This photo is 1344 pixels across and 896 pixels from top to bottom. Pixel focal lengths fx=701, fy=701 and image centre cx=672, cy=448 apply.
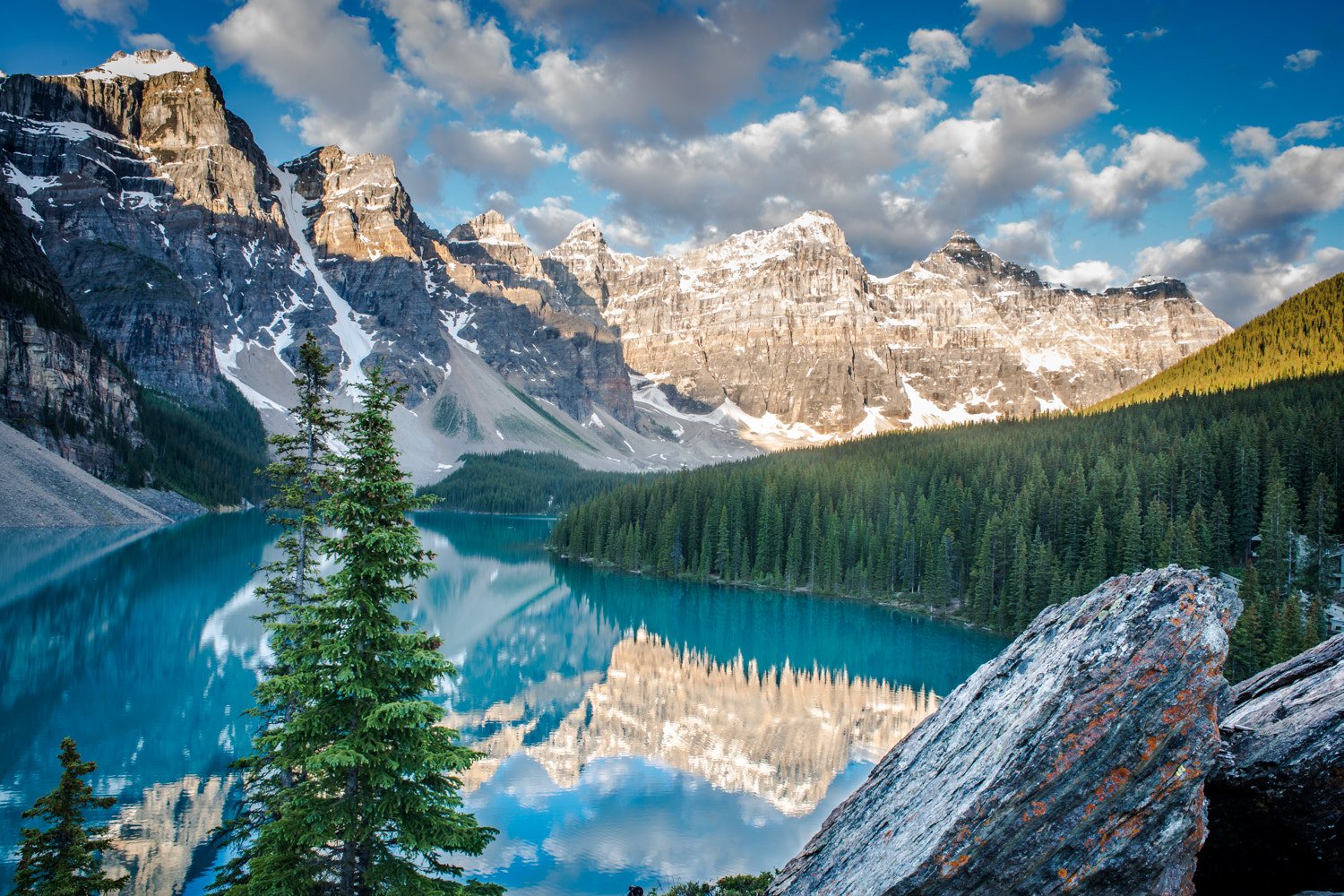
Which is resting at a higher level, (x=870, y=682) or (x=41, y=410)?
(x=41, y=410)

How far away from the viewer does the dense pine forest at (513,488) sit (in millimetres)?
173875

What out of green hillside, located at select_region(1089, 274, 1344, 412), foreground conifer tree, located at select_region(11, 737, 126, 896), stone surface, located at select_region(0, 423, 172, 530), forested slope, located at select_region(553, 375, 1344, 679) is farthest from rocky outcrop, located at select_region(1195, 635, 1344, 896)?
stone surface, located at select_region(0, 423, 172, 530)

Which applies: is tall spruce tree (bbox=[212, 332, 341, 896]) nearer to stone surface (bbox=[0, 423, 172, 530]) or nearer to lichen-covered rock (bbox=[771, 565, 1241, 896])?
lichen-covered rock (bbox=[771, 565, 1241, 896])

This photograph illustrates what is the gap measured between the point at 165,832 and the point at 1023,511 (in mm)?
60259

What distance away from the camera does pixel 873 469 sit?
270 ft

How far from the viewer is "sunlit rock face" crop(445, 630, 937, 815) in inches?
1037

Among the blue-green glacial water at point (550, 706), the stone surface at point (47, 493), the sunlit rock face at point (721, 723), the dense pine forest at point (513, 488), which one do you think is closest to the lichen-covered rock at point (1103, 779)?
the blue-green glacial water at point (550, 706)

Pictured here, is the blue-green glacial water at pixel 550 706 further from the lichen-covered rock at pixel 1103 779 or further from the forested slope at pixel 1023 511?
the lichen-covered rock at pixel 1103 779

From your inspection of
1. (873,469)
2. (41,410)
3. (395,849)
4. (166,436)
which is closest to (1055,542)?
(873,469)

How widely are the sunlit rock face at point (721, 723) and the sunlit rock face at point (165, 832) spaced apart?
25.5 ft

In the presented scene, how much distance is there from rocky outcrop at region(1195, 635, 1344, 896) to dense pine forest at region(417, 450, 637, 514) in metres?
160

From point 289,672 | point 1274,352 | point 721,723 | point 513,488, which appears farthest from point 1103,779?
point 513,488

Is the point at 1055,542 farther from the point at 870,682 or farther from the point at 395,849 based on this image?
the point at 395,849

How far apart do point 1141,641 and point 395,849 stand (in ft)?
64.5
